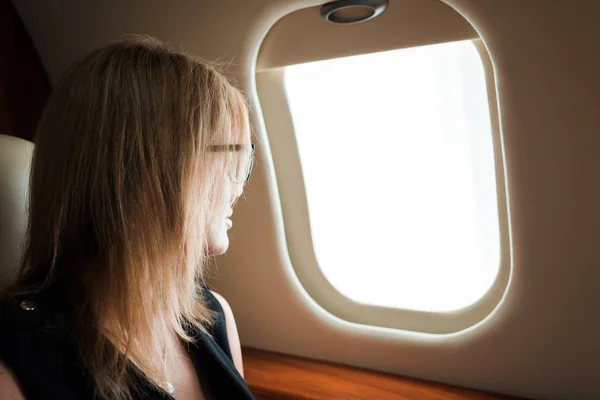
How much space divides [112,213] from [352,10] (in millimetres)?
679

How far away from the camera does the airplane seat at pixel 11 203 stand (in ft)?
3.52

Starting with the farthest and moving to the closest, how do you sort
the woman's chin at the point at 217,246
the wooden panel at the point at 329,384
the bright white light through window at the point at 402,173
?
the wooden panel at the point at 329,384
the bright white light through window at the point at 402,173
the woman's chin at the point at 217,246

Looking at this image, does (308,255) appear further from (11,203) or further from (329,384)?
(11,203)

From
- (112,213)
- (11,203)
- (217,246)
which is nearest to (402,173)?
(217,246)

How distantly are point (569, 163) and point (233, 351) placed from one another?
0.87 metres

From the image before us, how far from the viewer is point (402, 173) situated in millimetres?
1403

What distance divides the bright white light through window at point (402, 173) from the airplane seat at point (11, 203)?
2.24ft

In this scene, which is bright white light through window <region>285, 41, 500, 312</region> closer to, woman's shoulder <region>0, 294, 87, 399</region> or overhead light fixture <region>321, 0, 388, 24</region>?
overhead light fixture <region>321, 0, 388, 24</region>

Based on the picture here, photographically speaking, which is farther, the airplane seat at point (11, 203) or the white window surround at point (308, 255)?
the white window surround at point (308, 255)

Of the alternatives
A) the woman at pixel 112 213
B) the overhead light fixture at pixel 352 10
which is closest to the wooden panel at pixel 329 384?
the woman at pixel 112 213

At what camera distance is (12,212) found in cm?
108

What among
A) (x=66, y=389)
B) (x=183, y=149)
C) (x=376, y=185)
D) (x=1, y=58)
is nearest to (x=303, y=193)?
(x=376, y=185)

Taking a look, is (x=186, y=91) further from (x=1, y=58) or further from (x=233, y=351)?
(x=1, y=58)

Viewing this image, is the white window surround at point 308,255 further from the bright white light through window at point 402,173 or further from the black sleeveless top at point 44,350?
the black sleeveless top at point 44,350
